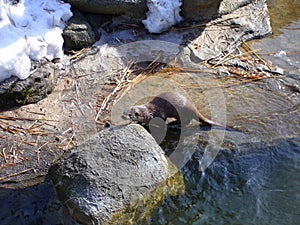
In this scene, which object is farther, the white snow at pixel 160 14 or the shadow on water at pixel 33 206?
the white snow at pixel 160 14

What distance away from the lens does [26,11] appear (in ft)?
17.1

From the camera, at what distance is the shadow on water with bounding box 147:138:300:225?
382cm

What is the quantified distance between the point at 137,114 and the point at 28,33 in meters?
1.60

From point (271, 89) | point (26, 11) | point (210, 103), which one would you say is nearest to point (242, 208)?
point (210, 103)

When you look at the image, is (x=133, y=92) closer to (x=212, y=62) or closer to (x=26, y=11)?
(x=212, y=62)

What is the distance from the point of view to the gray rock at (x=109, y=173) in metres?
3.69

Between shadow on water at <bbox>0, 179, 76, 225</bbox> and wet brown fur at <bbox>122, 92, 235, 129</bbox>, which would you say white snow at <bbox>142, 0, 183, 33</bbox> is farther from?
shadow on water at <bbox>0, 179, 76, 225</bbox>

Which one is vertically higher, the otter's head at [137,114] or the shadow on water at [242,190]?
the otter's head at [137,114]

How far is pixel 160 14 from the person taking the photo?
5793 mm

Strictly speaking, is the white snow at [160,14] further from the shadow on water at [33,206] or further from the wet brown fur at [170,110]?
the shadow on water at [33,206]

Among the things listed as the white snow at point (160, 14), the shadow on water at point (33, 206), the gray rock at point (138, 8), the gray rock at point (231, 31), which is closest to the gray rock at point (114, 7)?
the gray rock at point (138, 8)

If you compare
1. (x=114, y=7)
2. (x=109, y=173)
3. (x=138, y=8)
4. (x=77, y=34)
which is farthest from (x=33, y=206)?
(x=138, y=8)

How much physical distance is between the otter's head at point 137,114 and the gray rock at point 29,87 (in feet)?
3.41

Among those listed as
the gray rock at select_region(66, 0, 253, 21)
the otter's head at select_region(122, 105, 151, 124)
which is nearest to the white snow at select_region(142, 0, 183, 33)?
the gray rock at select_region(66, 0, 253, 21)
